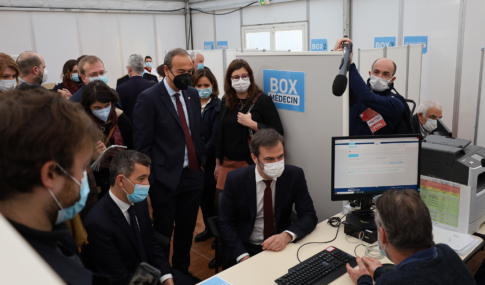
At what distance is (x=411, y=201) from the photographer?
1.49 m

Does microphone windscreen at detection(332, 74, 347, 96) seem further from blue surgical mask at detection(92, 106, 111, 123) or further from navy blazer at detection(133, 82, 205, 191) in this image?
blue surgical mask at detection(92, 106, 111, 123)

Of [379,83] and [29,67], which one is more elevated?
[29,67]

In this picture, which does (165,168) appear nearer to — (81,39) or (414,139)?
(414,139)

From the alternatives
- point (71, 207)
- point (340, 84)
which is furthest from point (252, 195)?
point (71, 207)

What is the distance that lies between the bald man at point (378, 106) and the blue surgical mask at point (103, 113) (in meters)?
1.73

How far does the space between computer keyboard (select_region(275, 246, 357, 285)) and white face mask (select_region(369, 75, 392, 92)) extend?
153 centimetres

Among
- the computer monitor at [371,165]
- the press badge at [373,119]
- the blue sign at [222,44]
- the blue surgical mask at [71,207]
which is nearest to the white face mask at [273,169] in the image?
the computer monitor at [371,165]

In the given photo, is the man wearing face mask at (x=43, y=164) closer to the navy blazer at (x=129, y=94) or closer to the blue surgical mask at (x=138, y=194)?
the blue surgical mask at (x=138, y=194)

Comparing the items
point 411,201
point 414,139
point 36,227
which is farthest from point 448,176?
point 36,227

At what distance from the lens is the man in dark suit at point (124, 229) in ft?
6.77

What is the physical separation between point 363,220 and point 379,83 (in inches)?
48.5

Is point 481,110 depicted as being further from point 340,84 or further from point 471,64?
point 340,84

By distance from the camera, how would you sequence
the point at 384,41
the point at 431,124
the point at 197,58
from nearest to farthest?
the point at 431,124 → the point at 197,58 → the point at 384,41

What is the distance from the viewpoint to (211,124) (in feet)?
11.7
